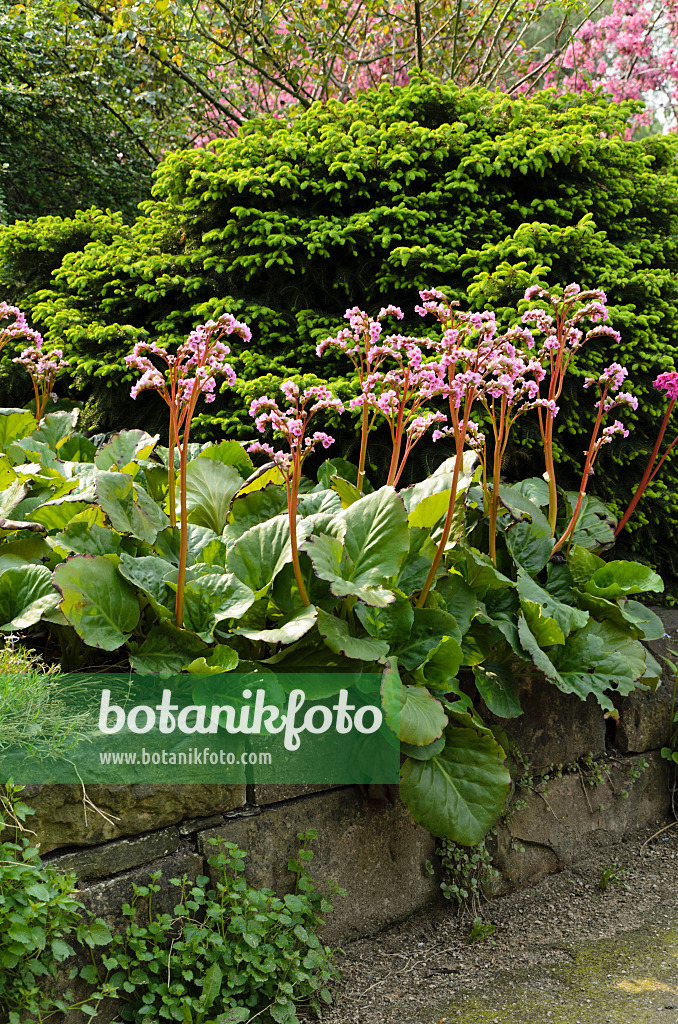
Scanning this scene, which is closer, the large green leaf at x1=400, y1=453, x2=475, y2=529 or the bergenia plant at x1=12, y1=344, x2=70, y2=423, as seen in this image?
the large green leaf at x1=400, y1=453, x2=475, y2=529

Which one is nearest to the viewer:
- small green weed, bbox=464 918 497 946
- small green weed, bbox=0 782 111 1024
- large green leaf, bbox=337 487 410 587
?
small green weed, bbox=0 782 111 1024

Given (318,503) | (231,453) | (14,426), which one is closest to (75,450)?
(14,426)

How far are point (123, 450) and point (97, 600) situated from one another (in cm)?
88

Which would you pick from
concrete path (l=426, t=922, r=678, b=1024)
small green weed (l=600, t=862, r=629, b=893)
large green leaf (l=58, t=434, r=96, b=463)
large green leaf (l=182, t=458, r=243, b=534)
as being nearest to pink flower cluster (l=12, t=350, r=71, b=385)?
large green leaf (l=58, t=434, r=96, b=463)

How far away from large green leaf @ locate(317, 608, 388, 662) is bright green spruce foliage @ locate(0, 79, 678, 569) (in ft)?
4.76

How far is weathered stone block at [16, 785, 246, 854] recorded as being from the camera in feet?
4.85

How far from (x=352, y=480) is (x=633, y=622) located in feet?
3.39

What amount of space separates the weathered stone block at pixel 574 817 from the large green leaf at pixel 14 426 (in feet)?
7.22

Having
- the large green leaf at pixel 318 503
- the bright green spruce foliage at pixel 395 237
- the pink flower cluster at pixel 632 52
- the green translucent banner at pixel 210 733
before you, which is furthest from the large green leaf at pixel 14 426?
the pink flower cluster at pixel 632 52

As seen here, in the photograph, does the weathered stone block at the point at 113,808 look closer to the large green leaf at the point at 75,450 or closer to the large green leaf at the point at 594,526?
the large green leaf at the point at 594,526

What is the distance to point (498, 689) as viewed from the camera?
6.75 ft

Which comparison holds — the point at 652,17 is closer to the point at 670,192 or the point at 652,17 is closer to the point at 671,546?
the point at 670,192

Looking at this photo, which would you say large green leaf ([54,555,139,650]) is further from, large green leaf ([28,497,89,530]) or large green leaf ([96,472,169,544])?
large green leaf ([28,497,89,530])

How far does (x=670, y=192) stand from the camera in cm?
346
